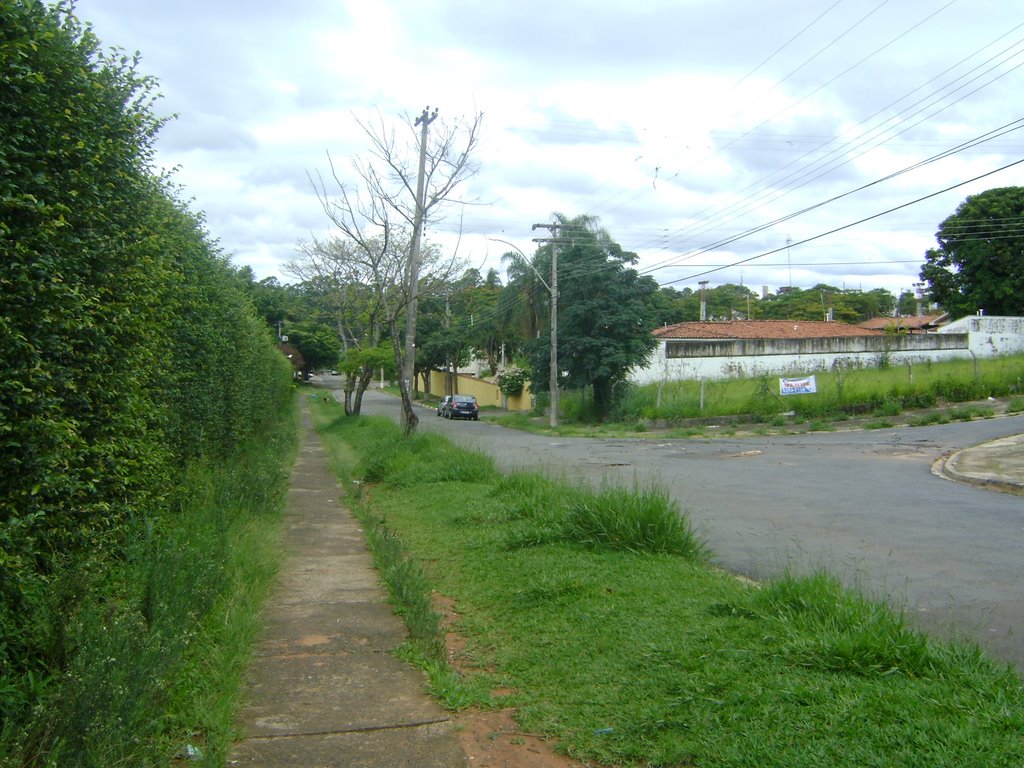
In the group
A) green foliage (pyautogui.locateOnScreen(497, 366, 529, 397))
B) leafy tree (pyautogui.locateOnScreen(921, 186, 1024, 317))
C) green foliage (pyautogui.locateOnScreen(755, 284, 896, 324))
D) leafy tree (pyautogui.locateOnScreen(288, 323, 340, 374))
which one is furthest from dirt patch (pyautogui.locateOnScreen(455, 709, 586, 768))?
green foliage (pyautogui.locateOnScreen(755, 284, 896, 324))

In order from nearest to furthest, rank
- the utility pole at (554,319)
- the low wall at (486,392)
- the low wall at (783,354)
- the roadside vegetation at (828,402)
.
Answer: the roadside vegetation at (828,402) → the utility pole at (554,319) → the low wall at (783,354) → the low wall at (486,392)

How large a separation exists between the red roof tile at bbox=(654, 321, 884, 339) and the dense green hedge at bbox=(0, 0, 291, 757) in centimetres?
4190

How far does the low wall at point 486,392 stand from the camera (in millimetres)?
53162

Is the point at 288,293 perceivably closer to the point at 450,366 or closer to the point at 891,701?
the point at 450,366

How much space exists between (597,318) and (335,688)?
3139cm

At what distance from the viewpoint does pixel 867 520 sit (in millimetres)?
10680

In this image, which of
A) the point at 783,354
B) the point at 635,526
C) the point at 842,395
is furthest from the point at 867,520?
the point at 783,354

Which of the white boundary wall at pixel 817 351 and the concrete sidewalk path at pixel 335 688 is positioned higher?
the white boundary wall at pixel 817 351

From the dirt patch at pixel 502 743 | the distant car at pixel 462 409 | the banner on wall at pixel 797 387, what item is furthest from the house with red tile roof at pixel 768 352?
the dirt patch at pixel 502 743

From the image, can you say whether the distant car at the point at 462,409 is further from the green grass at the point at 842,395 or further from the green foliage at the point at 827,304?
the green foliage at the point at 827,304

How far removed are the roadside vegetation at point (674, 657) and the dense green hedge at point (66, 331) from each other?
2119 millimetres

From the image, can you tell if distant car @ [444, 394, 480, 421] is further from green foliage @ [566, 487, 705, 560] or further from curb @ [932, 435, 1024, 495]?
green foliage @ [566, 487, 705, 560]

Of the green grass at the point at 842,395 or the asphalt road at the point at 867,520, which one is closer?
the asphalt road at the point at 867,520

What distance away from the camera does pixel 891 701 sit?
13.7 feet
